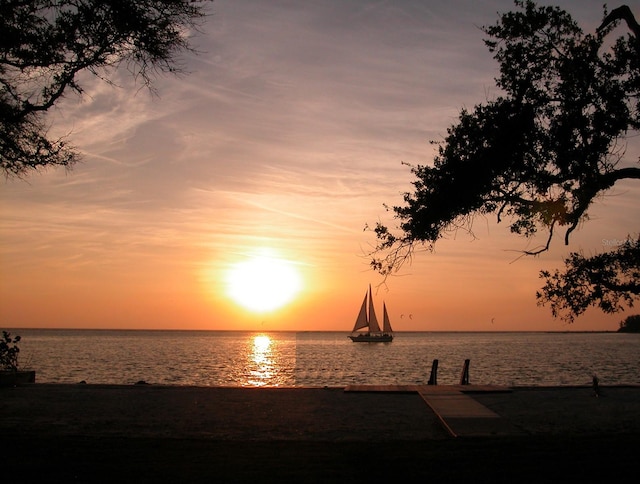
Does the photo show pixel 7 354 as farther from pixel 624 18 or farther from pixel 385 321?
pixel 385 321

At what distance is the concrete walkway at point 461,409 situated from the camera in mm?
13438

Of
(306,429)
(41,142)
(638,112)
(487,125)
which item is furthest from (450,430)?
(41,142)

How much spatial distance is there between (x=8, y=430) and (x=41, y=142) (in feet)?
20.4

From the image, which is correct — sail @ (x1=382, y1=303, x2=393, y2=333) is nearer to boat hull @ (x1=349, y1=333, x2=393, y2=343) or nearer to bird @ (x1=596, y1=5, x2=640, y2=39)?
boat hull @ (x1=349, y1=333, x2=393, y2=343)

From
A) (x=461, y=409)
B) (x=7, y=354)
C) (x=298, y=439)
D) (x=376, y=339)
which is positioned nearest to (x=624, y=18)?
(x=461, y=409)

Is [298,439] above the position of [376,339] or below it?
below

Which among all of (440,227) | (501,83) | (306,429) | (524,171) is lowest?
(306,429)

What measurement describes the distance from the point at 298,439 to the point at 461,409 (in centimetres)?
534

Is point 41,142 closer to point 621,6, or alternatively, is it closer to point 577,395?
point 621,6

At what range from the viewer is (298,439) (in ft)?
41.8

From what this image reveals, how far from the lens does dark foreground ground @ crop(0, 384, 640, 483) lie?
9766 mm

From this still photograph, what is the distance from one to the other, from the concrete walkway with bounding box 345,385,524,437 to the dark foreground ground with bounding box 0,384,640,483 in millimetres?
320

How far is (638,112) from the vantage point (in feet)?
42.9

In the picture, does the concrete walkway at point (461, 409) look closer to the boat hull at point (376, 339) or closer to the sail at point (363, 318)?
the sail at point (363, 318)
